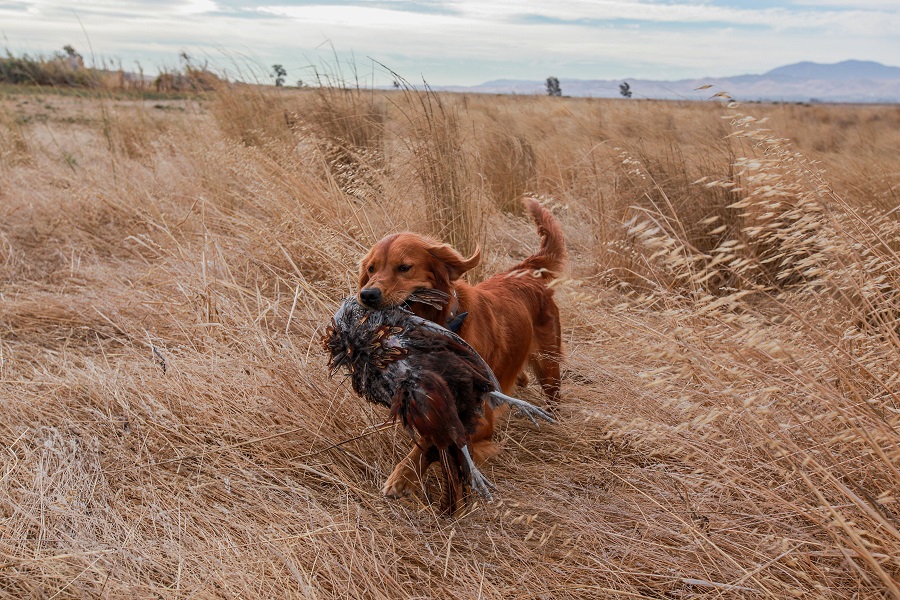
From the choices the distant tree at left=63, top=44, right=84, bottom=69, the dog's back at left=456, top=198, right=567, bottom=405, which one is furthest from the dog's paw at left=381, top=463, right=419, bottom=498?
the distant tree at left=63, top=44, right=84, bottom=69

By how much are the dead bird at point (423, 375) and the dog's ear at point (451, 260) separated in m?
0.30

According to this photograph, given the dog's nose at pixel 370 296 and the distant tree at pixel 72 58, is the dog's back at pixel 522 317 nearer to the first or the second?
the dog's nose at pixel 370 296

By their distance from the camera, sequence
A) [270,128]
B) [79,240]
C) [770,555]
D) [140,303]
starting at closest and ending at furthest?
[770,555] < [140,303] < [79,240] < [270,128]

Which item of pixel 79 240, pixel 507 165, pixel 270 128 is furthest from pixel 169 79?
pixel 507 165

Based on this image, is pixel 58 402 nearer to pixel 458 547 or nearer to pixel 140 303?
pixel 140 303

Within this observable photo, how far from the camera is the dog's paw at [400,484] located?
2488 mm

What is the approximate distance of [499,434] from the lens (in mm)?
3043

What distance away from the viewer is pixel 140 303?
13.5 feet

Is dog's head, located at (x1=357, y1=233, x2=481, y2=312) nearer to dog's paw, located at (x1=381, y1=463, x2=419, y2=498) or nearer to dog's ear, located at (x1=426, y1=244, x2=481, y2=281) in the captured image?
dog's ear, located at (x1=426, y1=244, x2=481, y2=281)

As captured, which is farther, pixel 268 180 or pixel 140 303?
pixel 268 180

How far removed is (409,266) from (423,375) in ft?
1.64

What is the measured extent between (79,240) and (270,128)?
2.22 meters

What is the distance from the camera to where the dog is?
2469mm

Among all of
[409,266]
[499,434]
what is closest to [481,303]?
[409,266]
